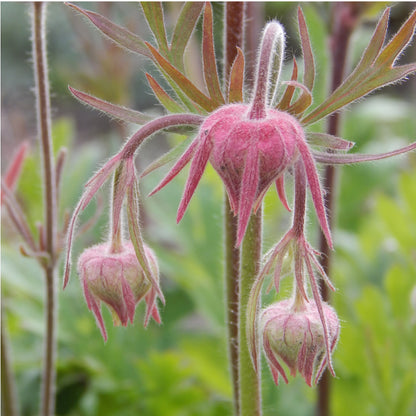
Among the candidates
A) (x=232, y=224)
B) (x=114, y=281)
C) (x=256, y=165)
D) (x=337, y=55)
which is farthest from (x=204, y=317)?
(x=256, y=165)

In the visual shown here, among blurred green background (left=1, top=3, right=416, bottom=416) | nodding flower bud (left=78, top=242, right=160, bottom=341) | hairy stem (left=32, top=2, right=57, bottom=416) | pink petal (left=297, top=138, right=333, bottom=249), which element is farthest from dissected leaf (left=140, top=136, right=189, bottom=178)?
blurred green background (left=1, top=3, right=416, bottom=416)

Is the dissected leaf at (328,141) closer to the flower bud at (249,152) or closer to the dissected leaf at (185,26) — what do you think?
the flower bud at (249,152)

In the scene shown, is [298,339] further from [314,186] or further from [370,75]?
[370,75]

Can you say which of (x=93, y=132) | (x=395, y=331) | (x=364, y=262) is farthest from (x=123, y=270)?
(x=93, y=132)

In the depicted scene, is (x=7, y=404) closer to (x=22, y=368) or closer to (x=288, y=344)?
(x=22, y=368)

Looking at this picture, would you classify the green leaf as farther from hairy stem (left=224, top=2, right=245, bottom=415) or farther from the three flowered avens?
hairy stem (left=224, top=2, right=245, bottom=415)
